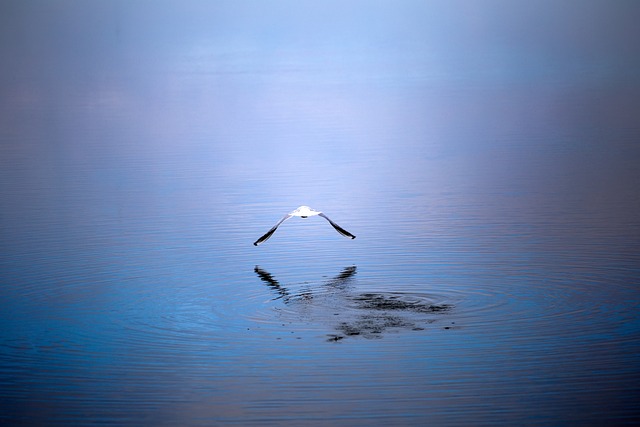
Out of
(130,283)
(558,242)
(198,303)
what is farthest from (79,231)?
(558,242)

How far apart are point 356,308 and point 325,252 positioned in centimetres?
197

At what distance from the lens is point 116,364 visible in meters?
7.22

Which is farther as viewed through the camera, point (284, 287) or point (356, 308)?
point (284, 287)

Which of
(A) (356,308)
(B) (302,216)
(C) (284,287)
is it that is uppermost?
(B) (302,216)

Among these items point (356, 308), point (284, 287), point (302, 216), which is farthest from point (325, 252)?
point (356, 308)

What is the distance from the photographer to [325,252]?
10.2 m

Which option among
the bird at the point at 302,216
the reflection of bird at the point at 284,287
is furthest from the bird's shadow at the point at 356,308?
the bird at the point at 302,216

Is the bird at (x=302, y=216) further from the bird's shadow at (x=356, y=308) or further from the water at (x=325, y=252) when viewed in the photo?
the bird's shadow at (x=356, y=308)

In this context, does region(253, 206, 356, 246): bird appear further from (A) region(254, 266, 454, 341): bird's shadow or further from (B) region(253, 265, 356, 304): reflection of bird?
(A) region(254, 266, 454, 341): bird's shadow

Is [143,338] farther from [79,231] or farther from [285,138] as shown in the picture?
[285,138]

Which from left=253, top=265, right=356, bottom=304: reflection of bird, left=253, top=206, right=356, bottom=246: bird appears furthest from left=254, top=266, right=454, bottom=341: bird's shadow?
left=253, top=206, right=356, bottom=246: bird

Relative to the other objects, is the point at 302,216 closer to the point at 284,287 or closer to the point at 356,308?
the point at 284,287

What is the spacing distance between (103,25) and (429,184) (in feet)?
79.8

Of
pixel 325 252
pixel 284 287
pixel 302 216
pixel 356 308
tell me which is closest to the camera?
pixel 356 308
